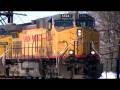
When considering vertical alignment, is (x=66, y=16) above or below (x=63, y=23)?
above

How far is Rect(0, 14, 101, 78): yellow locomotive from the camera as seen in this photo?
11852 millimetres

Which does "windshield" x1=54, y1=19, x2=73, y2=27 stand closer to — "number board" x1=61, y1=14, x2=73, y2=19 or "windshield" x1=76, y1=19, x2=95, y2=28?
"number board" x1=61, y1=14, x2=73, y2=19

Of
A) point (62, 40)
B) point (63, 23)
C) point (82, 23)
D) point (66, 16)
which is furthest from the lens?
point (62, 40)

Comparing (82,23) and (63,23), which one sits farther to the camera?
(82,23)

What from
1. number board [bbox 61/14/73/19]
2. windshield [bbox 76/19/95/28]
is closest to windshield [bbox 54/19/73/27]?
number board [bbox 61/14/73/19]

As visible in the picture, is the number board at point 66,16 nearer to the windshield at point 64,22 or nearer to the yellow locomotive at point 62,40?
the yellow locomotive at point 62,40

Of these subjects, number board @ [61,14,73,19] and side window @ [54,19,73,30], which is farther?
side window @ [54,19,73,30]

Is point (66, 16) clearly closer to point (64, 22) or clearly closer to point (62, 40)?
point (64, 22)

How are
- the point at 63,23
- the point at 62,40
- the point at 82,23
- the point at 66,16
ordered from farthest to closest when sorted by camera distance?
the point at 62,40 → the point at 82,23 → the point at 63,23 → the point at 66,16

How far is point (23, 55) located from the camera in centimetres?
1289

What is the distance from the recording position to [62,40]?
1216 centimetres

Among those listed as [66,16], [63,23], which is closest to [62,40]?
[63,23]
